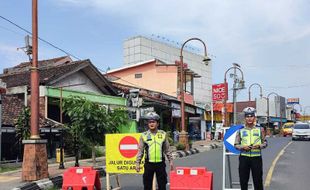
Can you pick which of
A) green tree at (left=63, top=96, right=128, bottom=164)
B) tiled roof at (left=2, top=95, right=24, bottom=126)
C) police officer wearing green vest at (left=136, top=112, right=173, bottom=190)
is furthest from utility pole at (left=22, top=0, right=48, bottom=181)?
tiled roof at (left=2, top=95, right=24, bottom=126)

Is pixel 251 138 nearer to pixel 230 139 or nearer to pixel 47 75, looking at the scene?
pixel 230 139

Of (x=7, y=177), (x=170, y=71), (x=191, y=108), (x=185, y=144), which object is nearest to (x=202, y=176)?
(x=7, y=177)

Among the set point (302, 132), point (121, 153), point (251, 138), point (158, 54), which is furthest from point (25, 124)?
point (158, 54)

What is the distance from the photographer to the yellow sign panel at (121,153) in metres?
10.6

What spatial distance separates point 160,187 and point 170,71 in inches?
1448

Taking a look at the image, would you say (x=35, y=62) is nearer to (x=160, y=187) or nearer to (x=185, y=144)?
(x=160, y=187)

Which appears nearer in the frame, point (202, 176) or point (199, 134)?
point (202, 176)

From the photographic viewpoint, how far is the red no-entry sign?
1057 cm

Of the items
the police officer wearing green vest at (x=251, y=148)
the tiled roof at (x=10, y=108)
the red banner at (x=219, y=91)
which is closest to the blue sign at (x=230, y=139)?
the police officer wearing green vest at (x=251, y=148)

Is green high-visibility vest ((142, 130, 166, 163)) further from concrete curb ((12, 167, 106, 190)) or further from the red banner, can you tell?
the red banner

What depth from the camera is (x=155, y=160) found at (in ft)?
24.5

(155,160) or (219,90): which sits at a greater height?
(219,90)

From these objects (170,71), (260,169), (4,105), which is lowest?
(260,169)

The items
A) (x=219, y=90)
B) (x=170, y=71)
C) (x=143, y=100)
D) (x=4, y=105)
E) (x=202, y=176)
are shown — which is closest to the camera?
(x=202, y=176)
